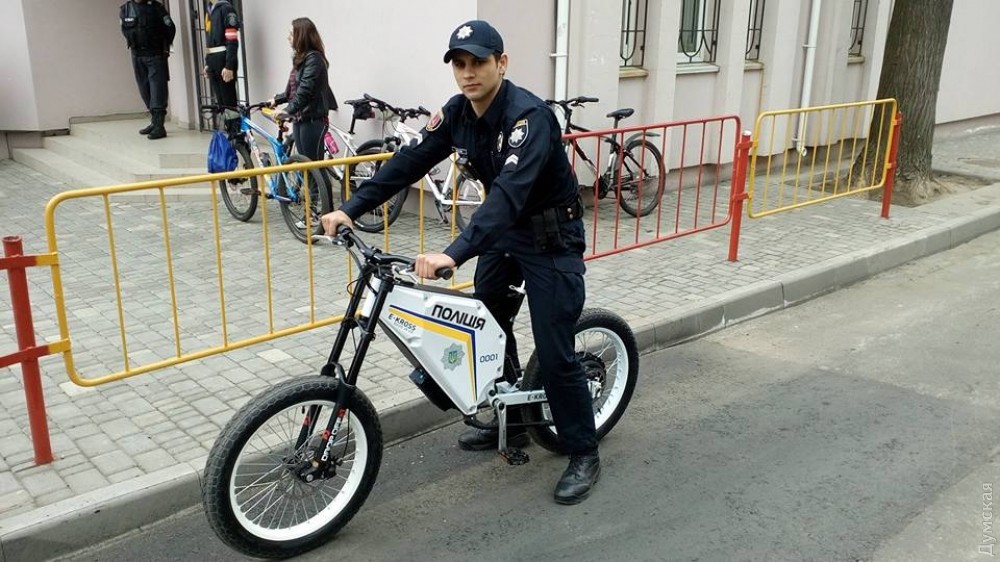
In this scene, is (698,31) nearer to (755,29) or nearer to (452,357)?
(755,29)

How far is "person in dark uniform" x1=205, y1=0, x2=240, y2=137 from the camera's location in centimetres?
968

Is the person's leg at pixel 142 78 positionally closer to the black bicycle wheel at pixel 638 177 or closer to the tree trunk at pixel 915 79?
the black bicycle wheel at pixel 638 177

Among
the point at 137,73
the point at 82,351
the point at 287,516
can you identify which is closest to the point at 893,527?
the point at 287,516

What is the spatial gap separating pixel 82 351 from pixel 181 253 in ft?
7.26

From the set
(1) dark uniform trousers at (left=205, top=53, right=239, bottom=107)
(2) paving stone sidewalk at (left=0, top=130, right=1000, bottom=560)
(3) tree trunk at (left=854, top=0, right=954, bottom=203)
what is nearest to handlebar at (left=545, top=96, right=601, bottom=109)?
(2) paving stone sidewalk at (left=0, top=130, right=1000, bottom=560)

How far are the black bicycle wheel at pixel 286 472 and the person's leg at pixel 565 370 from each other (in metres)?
0.79

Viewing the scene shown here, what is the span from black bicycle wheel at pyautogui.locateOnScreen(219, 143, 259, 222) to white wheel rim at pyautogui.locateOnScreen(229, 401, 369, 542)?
197 inches

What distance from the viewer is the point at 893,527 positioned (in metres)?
3.67

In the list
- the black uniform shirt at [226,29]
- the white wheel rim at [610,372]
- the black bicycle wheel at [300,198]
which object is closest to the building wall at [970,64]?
the black uniform shirt at [226,29]

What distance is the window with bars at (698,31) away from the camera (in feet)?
33.3

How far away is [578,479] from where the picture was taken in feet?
12.9

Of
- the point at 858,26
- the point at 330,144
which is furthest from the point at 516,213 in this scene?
the point at 858,26

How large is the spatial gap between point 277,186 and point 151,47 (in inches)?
170

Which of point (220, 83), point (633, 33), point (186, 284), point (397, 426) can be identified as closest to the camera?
point (397, 426)
